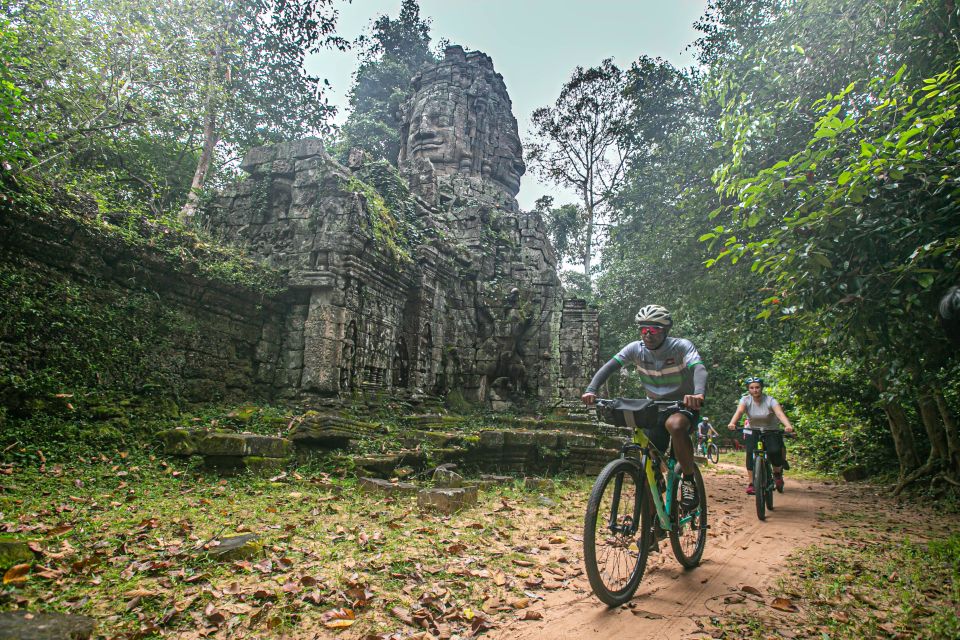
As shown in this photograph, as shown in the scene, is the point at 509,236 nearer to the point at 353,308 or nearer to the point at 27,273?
the point at 353,308

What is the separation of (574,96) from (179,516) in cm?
3059

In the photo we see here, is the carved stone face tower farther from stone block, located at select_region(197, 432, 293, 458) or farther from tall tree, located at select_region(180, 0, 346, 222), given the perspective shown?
stone block, located at select_region(197, 432, 293, 458)

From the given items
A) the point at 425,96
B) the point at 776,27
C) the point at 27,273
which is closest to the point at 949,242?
the point at 776,27

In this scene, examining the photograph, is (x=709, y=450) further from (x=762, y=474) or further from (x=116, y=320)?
(x=116, y=320)

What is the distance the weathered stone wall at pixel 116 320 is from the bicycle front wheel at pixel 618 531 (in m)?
5.98

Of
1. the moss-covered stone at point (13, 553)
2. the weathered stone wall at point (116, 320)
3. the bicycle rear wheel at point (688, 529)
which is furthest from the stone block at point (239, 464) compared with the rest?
the bicycle rear wheel at point (688, 529)

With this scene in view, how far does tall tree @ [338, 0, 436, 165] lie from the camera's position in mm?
26766

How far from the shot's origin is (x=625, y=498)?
3221 mm

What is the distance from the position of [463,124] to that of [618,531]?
2261 centimetres

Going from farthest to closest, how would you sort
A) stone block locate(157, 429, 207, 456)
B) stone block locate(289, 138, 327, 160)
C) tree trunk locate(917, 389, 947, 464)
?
stone block locate(289, 138, 327, 160), tree trunk locate(917, 389, 947, 464), stone block locate(157, 429, 207, 456)

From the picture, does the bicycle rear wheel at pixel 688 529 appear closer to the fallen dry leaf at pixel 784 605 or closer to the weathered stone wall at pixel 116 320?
the fallen dry leaf at pixel 784 605

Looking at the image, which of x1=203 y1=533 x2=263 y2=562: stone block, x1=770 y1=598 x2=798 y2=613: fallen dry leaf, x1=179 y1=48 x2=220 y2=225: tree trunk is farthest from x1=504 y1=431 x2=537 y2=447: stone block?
x1=179 y1=48 x2=220 y2=225: tree trunk

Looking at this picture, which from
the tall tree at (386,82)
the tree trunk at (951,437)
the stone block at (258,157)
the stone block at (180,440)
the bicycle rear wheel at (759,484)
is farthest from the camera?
the tall tree at (386,82)

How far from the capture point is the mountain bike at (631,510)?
9.68 feet
